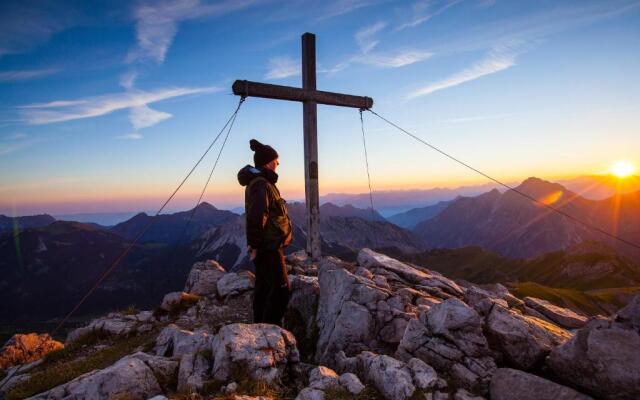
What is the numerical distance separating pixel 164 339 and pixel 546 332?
11.4 meters

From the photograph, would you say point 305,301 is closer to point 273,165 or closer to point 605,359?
point 273,165

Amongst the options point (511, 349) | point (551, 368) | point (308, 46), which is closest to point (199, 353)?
point (511, 349)

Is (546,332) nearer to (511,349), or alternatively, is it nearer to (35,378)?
(511,349)

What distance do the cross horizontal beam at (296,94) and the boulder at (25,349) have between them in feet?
47.9

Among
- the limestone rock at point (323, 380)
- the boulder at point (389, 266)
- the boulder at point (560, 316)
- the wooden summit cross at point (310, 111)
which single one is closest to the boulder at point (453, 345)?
the limestone rock at point (323, 380)

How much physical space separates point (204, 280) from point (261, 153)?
13.6m

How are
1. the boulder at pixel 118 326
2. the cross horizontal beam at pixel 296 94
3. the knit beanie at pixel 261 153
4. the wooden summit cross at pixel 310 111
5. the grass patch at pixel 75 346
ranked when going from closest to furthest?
the knit beanie at pixel 261 153
the cross horizontal beam at pixel 296 94
the grass patch at pixel 75 346
the wooden summit cross at pixel 310 111
the boulder at pixel 118 326

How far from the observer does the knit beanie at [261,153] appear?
1016 centimetres

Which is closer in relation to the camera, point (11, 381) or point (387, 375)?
point (387, 375)

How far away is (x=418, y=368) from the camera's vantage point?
7.85m

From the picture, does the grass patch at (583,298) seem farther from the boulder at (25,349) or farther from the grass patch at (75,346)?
the boulder at (25,349)

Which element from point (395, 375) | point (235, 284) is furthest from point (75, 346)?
point (395, 375)

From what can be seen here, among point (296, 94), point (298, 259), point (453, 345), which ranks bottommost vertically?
point (453, 345)

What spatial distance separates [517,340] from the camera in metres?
8.42
